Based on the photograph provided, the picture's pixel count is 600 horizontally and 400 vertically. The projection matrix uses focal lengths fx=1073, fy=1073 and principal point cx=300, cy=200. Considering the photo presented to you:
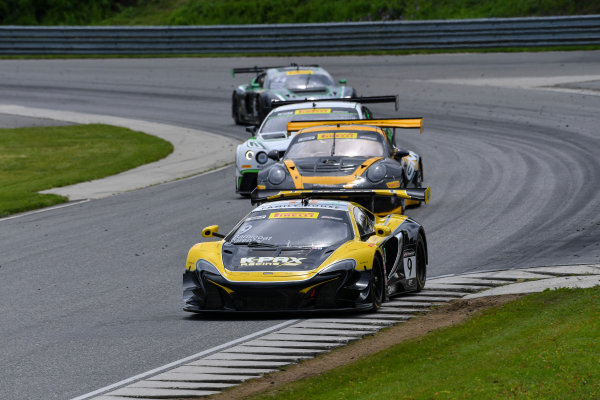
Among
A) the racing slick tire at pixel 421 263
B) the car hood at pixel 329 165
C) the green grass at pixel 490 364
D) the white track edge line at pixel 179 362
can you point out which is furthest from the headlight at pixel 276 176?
the green grass at pixel 490 364

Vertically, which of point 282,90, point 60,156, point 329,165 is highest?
point 329,165

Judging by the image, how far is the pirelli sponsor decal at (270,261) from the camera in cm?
1093

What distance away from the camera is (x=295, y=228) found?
1163 centimetres

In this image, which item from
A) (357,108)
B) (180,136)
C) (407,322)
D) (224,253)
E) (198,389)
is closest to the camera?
(198,389)

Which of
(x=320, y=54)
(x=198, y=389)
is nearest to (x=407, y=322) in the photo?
(x=198, y=389)

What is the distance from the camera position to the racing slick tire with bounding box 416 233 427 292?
12305 mm

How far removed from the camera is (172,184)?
71.9 feet

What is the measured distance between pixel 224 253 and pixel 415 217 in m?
6.20

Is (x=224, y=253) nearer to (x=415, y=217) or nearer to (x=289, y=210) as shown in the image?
(x=289, y=210)

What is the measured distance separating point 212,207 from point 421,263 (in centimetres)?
682

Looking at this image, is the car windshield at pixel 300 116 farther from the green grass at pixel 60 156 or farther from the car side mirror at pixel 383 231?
the car side mirror at pixel 383 231

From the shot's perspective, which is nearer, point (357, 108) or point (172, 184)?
point (357, 108)

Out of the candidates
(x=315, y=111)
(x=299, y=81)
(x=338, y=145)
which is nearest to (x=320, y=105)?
(x=315, y=111)

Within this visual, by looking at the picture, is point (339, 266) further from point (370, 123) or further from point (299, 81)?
point (299, 81)
